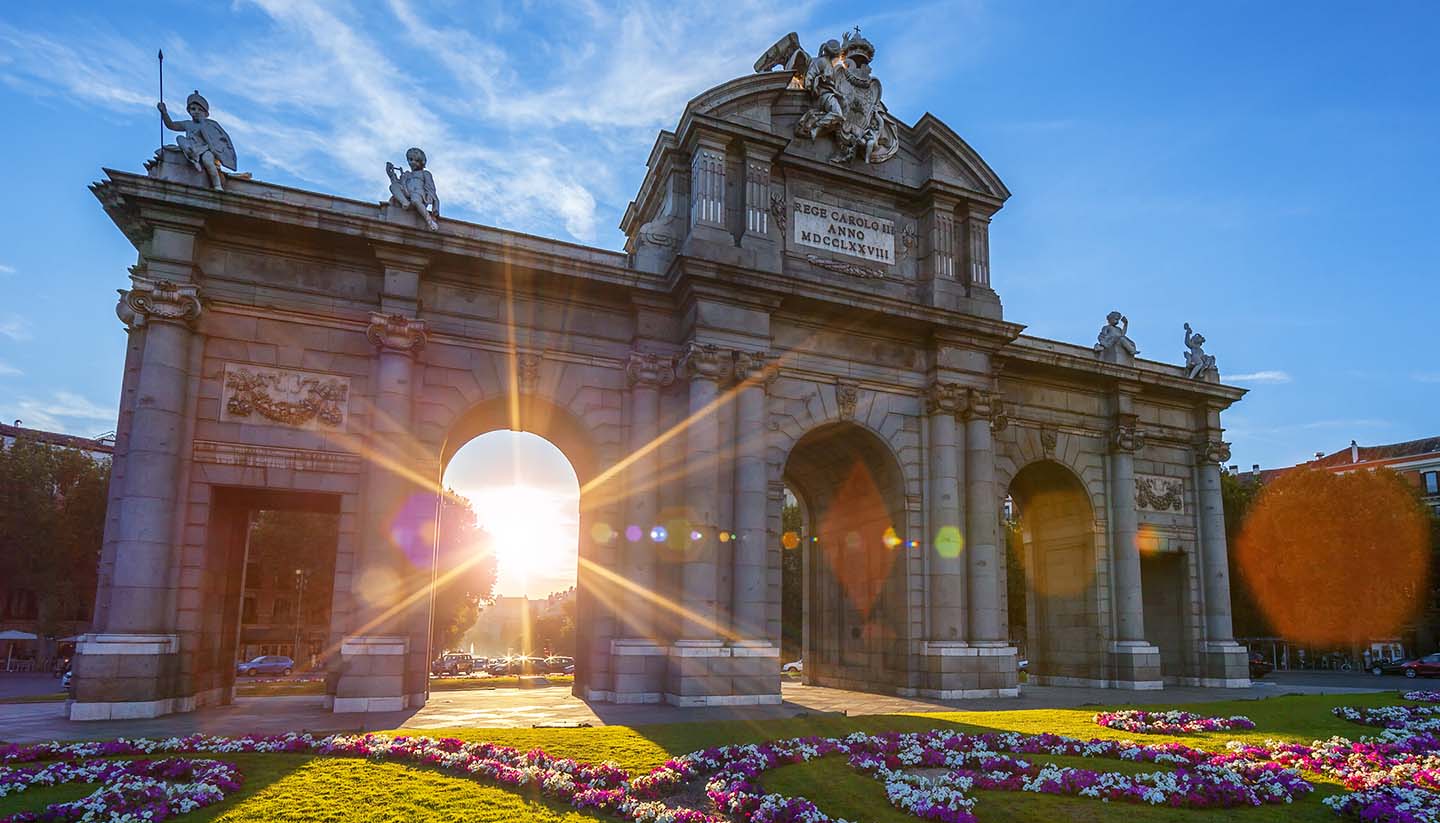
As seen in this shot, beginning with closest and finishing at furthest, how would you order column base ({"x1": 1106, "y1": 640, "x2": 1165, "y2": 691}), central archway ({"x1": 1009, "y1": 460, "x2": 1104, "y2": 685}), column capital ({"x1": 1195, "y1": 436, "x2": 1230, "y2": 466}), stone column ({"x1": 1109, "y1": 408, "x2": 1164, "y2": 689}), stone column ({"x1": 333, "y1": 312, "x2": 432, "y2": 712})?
stone column ({"x1": 333, "y1": 312, "x2": 432, "y2": 712}), column base ({"x1": 1106, "y1": 640, "x2": 1165, "y2": 691}), stone column ({"x1": 1109, "y1": 408, "x2": 1164, "y2": 689}), central archway ({"x1": 1009, "y1": 460, "x2": 1104, "y2": 685}), column capital ({"x1": 1195, "y1": 436, "x2": 1230, "y2": 466})

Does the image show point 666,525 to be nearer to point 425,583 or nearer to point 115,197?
point 425,583

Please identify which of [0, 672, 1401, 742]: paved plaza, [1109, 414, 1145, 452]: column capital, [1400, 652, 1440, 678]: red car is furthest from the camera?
[1400, 652, 1440, 678]: red car

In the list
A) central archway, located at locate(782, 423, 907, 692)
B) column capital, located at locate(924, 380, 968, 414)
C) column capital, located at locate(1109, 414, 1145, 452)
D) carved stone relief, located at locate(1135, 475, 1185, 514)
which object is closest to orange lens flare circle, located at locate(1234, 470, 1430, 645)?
carved stone relief, located at locate(1135, 475, 1185, 514)

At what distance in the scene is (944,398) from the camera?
1080 inches

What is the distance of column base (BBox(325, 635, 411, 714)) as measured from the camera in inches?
805

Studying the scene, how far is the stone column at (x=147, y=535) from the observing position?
19031mm

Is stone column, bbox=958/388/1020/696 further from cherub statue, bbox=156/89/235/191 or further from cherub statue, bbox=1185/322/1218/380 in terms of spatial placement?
cherub statue, bbox=156/89/235/191

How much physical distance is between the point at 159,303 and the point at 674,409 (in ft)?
40.1

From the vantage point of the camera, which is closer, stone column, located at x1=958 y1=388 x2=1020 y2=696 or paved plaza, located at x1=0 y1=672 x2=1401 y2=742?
paved plaza, located at x1=0 y1=672 x2=1401 y2=742

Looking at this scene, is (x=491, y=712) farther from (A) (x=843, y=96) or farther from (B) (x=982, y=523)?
(A) (x=843, y=96)

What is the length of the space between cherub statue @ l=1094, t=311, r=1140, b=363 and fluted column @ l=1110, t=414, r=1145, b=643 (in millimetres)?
2398

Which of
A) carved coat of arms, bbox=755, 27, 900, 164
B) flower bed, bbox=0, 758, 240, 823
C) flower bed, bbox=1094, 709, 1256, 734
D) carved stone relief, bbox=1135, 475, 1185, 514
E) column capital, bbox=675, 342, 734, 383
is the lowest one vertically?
flower bed, bbox=1094, 709, 1256, 734

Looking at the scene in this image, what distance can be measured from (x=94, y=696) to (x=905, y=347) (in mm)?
21604

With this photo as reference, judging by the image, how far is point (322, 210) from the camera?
2208 cm
